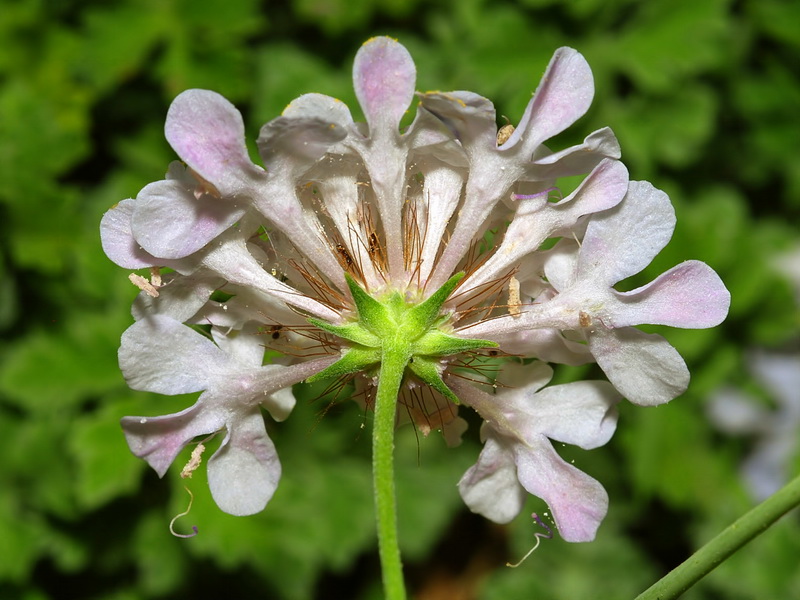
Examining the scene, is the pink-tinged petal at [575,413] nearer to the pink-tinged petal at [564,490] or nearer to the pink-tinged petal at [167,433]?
the pink-tinged petal at [564,490]

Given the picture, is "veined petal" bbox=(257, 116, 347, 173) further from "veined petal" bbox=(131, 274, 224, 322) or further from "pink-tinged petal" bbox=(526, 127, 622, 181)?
"pink-tinged petal" bbox=(526, 127, 622, 181)

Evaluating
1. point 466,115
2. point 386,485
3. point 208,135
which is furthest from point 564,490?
point 208,135

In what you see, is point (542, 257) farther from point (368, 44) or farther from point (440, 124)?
point (368, 44)

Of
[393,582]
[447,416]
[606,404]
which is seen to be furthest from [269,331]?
[606,404]

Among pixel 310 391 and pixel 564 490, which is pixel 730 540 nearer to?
pixel 564 490

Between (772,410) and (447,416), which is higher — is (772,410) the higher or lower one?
the lower one

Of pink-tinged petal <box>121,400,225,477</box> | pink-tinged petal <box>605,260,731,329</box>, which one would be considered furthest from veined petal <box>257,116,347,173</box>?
pink-tinged petal <box>605,260,731,329</box>
